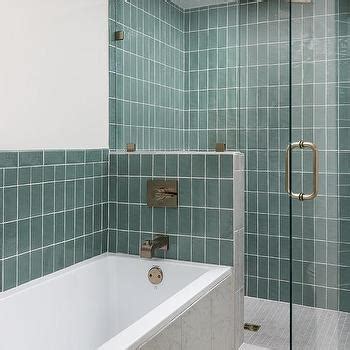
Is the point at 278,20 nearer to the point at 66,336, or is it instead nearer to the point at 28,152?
the point at 28,152

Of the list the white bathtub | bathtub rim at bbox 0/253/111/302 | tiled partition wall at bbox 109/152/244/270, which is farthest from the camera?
tiled partition wall at bbox 109/152/244/270

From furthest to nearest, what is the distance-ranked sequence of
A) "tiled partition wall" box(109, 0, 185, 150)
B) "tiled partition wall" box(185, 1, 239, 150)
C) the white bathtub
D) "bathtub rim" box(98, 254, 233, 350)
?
"tiled partition wall" box(109, 0, 185, 150), "tiled partition wall" box(185, 1, 239, 150), the white bathtub, "bathtub rim" box(98, 254, 233, 350)

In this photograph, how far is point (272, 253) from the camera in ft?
8.90

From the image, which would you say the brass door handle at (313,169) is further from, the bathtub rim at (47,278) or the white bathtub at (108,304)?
the bathtub rim at (47,278)

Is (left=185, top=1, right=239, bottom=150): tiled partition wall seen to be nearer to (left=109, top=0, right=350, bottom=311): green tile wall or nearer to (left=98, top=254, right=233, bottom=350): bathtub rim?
(left=109, top=0, right=350, bottom=311): green tile wall

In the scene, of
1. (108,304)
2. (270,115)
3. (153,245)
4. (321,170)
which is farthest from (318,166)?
(108,304)

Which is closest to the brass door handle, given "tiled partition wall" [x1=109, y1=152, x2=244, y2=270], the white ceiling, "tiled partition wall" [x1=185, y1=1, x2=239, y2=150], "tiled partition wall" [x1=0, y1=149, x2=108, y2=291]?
"tiled partition wall" [x1=109, y1=152, x2=244, y2=270]

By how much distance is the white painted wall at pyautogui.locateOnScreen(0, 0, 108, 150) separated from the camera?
194 cm

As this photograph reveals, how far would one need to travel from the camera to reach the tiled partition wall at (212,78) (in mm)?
2480

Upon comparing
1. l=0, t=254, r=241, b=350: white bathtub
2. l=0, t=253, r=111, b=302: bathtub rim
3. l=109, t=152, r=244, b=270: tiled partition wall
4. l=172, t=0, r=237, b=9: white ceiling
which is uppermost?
l=172, t=0, r=237, b=9: white ceiling

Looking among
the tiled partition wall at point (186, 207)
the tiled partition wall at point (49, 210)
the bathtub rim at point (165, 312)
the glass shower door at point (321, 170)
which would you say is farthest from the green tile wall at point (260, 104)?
the bathtub rim at point (165, 312)

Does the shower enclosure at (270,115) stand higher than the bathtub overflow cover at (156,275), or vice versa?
the shower enclosure at (270,115)

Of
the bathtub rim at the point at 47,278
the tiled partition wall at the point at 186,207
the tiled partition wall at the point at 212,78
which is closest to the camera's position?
the bathtub rim at the point at 47,278

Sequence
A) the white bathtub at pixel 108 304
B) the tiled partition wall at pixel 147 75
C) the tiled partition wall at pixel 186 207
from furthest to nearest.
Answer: the tiled partition wall at pixel 147 75
the tiled partition wall at pixel 186 207
the white bathtub at pixel 108 304
